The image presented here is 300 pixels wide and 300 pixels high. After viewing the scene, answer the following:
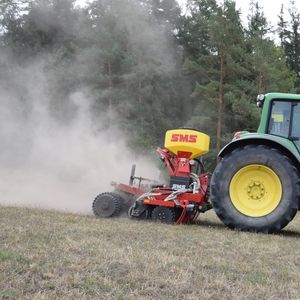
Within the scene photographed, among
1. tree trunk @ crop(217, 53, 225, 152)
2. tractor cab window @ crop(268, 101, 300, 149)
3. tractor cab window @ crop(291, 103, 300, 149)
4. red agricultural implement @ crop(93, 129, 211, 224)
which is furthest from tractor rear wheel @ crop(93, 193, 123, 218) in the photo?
tree trunk @ crop(217, 53, 225, 152)

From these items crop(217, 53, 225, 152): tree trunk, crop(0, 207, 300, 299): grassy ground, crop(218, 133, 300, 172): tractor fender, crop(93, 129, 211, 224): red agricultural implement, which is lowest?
crop(0, 207, 300, 299): grassy ground

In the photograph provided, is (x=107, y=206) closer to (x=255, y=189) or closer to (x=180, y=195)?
(x=180, y=195)

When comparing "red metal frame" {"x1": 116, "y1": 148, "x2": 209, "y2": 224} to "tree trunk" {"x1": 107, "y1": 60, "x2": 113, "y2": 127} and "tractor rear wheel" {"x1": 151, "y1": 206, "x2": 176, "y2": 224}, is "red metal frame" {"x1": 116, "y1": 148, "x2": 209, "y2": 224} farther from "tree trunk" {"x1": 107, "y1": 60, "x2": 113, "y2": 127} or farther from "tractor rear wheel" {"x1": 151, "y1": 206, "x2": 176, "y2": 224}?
"tree trunk" {"x1": 107, "y1": 60, "x2": 113, "y2": 127}

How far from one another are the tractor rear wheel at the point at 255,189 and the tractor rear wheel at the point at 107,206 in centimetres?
176

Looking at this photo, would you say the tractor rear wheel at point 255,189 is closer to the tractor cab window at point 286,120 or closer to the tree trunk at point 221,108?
the tractor cab window at point 286,120

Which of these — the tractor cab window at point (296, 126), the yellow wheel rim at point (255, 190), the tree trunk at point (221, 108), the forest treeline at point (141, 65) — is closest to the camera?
the yellow wheel rim at point (255, 190)

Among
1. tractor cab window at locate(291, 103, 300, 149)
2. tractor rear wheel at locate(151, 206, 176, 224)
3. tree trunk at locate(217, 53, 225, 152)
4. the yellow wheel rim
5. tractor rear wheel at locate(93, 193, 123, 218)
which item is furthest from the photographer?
tree trunk at locate(217, 53, 225, 152)

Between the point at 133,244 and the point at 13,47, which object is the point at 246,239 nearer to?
the point at 133,244

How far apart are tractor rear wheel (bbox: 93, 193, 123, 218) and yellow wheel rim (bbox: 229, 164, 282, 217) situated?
1.96 meters

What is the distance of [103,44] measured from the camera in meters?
25.8

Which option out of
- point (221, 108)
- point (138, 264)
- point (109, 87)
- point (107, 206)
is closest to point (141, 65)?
point (109, 87)

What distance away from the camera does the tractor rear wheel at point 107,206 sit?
8500mm

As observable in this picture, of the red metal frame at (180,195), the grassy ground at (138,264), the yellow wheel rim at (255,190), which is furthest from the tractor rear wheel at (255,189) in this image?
the red metal frame at (180,195)

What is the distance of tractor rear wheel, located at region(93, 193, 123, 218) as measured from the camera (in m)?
8.50
